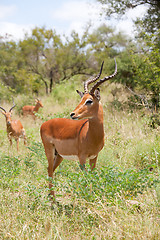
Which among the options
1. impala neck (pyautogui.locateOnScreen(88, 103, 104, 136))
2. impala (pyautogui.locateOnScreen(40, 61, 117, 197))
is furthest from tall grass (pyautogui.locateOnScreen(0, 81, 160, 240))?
impala neck (pyautogui.locateOnScreen(88, 103, 104, 136))

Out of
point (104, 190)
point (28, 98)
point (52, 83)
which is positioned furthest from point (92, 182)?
point (52, 83)

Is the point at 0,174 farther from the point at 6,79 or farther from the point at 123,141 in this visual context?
the point at 6,79

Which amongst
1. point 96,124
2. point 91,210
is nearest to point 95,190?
point 91,210

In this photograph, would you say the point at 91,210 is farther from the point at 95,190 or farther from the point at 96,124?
the point at 96,124

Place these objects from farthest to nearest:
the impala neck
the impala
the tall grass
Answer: the impala neck < the impala < the tall grass

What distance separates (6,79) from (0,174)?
1921cm

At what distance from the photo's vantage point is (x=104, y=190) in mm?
3162

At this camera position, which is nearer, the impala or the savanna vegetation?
the savanna vegetation

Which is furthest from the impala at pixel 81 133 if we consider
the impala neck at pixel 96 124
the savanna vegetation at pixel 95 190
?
the savanna vegetation at pixel 95 190

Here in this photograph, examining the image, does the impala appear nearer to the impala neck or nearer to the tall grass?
the impala neck

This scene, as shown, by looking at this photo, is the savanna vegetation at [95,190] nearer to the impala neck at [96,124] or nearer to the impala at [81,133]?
the impala at [81,133]

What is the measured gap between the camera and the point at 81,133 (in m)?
3.95

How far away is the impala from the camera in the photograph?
366 centimetres

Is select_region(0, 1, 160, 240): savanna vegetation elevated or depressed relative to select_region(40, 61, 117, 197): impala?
depressed
